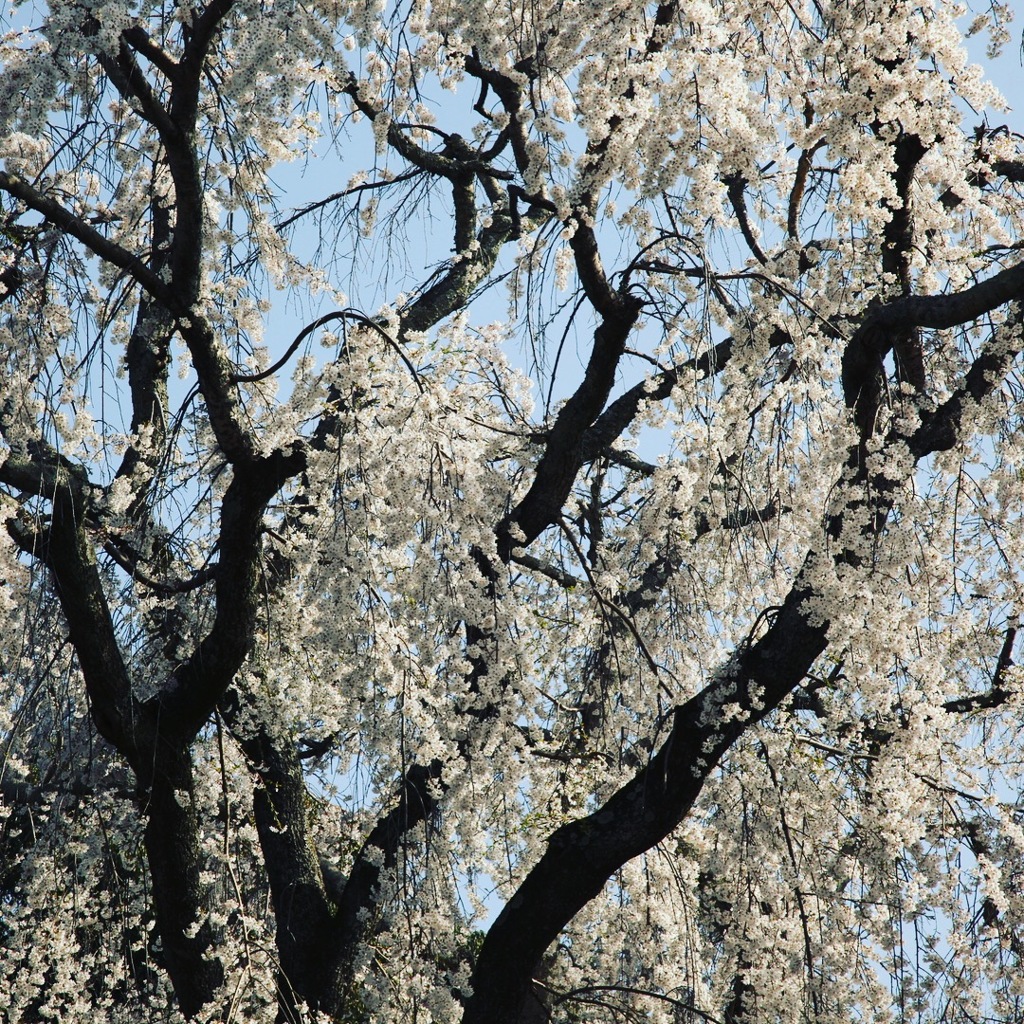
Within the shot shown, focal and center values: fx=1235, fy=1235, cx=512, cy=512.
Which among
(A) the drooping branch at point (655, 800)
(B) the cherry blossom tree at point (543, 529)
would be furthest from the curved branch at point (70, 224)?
(A) the drooping branch at point (655, 800)

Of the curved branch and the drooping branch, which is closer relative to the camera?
the curved branch

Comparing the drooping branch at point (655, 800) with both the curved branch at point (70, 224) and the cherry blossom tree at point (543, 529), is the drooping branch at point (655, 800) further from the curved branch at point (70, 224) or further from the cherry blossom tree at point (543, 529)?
the curved branch at point (70, 224)

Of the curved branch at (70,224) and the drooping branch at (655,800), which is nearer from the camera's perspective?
the curved branch at (70,224)

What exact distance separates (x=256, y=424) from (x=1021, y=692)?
10.3 ft

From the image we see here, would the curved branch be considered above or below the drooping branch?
above

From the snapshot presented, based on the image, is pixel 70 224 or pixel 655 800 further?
pixel 655 800

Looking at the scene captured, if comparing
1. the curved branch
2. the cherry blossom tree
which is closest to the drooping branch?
the cherry blossom tree

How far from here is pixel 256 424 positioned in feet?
14.0

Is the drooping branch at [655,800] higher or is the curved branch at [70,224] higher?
the curved branch at [70,224]

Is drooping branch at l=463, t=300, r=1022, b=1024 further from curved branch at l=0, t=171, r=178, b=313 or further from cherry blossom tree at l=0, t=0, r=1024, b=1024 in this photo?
curved branch at l=0, t=171, r=178, b=313

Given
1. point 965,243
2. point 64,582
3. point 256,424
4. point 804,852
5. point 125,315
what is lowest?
point 64,582

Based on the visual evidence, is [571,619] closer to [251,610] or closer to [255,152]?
[251,610]

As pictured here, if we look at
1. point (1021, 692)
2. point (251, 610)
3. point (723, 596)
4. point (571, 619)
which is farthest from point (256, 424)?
point (1021, 692)

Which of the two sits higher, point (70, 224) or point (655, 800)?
point (70, 224)
